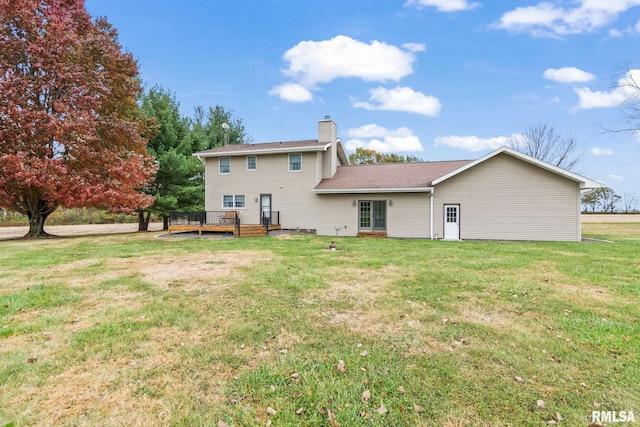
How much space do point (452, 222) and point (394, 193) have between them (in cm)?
315

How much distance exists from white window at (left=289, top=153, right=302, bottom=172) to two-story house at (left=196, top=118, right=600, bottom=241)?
0.06 meters

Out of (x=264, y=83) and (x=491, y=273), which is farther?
(x=264, y=83)

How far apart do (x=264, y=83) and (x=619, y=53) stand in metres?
23.3

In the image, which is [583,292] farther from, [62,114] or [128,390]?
[62,114]

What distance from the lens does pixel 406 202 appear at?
16.5 meters

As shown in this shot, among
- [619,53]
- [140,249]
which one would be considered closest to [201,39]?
[140,249]

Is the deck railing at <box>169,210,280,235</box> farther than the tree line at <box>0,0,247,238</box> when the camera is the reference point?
Yes

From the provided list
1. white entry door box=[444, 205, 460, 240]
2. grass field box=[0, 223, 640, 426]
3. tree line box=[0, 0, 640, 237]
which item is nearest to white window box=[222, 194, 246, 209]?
tree line box=[0, 0, 640, 237]

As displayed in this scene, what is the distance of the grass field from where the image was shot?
246cm

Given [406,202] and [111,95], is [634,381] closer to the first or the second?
[406,202]

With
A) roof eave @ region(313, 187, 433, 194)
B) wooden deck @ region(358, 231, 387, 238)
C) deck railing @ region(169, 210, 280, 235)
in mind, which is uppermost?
roof eave @ region(313, 187, 433, 194)

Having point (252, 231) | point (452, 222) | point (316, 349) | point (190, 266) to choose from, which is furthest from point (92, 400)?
point (452, 222)

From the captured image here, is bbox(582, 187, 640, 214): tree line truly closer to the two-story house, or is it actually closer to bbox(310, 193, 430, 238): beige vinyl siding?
the two-story house

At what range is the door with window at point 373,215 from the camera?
16.9 meters
